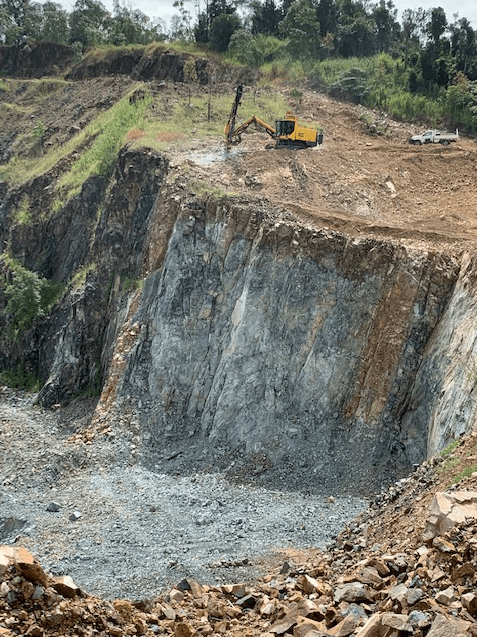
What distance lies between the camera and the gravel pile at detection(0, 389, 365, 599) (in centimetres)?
1345

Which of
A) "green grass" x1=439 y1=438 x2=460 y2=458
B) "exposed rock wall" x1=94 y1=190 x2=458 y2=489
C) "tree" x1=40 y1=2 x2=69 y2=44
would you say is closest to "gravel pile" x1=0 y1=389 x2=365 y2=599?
"exposed rock wall" x1=94 y1=190 x2=458 y2=489

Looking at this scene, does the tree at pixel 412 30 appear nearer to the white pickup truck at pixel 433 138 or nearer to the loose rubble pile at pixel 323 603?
the white pickup truck at pixel 433 138

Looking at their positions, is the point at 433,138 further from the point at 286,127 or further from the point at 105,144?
the point at 105,144

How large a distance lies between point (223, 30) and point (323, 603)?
38.6 m

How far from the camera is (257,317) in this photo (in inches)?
776

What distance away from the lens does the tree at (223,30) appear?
41594mm

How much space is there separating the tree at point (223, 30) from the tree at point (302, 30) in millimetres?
3265

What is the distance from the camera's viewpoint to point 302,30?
136ft

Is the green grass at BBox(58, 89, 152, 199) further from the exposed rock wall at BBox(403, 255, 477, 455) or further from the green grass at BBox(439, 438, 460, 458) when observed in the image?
the green grass at BBox(439, 438, 460, 458)

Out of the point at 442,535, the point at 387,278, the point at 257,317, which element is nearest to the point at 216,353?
the point at 257,317

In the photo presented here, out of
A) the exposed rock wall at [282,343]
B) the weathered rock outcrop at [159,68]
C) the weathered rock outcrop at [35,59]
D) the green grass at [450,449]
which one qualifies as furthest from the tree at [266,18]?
the green grass at [450,449]

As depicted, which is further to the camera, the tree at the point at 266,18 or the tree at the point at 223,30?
the tree at the point at 266,18

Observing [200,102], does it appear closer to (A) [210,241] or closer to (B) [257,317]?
(A) [210,241]

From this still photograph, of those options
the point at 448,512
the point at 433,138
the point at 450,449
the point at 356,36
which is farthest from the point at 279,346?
the point at 356,36
